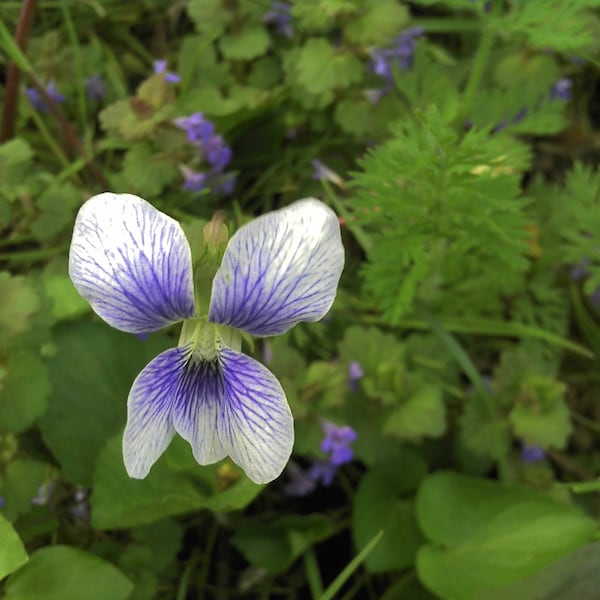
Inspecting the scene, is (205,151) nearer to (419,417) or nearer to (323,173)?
(323,173)

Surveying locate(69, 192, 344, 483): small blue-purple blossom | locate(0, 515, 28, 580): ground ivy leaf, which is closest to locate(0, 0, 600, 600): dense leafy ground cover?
locate(0, 515, 28, 580): ground ivy leaf

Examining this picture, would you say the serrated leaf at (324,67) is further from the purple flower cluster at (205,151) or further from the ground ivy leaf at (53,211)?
the ground ivy leaf at (53,211)

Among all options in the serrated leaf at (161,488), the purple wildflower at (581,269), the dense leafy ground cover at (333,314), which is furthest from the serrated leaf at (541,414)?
the serrated leaf at (161,488)

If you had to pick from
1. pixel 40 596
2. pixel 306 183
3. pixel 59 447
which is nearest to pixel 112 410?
pixel 59 447

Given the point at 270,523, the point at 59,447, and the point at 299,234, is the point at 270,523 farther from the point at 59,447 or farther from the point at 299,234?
the point at 299,234

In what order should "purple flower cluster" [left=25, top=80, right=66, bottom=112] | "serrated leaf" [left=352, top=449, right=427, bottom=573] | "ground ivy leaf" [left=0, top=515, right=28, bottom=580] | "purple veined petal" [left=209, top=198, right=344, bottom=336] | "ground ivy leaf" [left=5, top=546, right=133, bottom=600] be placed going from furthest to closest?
1. "purple flower cluster" [left=25, top=80, right=66, bottom=112]
2. "serrated leaf" [left=352, top=449, right=427, bottom=573]
3. "ground ivy leaf" [left=5, top=546, right=133, bottom=600]
4. "ground ivy leaf" [left=0, top=515, right=28, bottom=580]
5. "purple veined petal" [left=209, top=198, right=344, bottom=336]

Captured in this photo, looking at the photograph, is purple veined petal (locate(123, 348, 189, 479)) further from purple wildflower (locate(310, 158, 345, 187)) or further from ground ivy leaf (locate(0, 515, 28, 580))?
purple wildflower (locate(310, 158, 345, 187))

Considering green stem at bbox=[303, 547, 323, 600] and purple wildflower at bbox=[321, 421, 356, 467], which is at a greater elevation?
purple wildflower at bbox=[321, 421, 356, 467]

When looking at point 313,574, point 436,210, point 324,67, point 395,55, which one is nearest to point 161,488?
point 313,574
